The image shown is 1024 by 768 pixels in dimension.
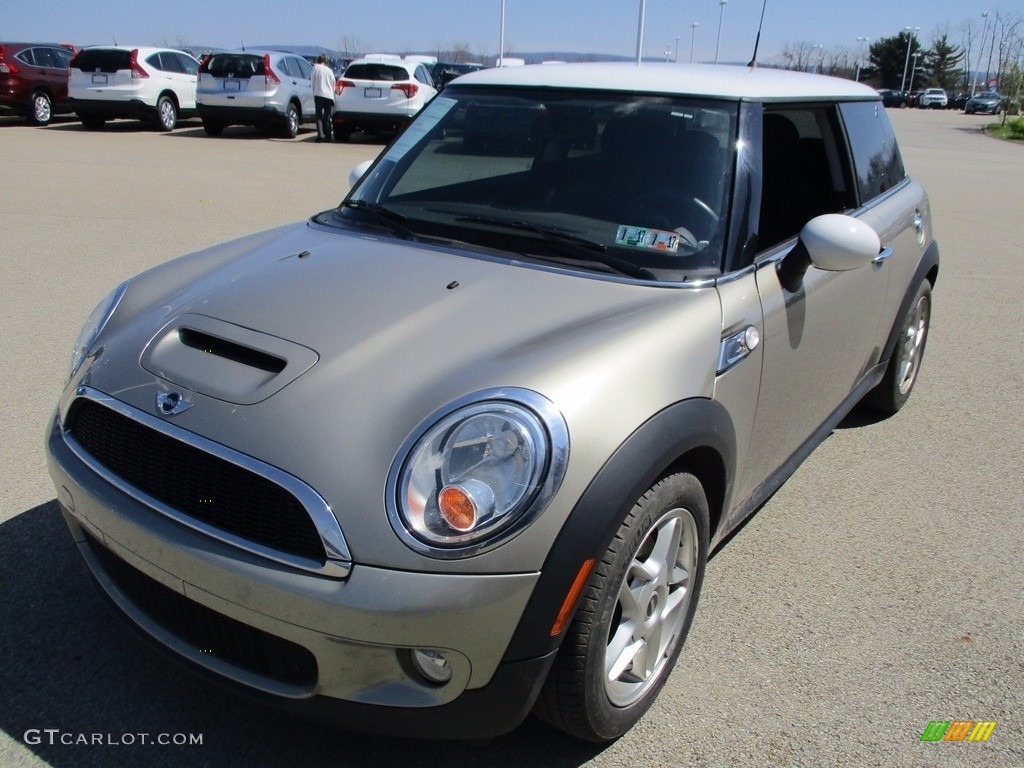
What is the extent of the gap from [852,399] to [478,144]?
73.1 inches

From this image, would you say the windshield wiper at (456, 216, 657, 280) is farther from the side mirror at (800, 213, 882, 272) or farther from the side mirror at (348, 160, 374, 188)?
the side mirror at (348, 160, 374, 188)

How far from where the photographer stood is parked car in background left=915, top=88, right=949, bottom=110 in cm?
5972

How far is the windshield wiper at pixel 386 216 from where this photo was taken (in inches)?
116

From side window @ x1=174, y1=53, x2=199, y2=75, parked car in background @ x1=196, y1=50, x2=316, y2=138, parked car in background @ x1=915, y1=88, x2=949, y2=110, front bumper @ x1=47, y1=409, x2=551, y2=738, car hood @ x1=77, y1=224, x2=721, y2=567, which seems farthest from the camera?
parked car in background @ x1=915, y1=88, x2=949, y2=110

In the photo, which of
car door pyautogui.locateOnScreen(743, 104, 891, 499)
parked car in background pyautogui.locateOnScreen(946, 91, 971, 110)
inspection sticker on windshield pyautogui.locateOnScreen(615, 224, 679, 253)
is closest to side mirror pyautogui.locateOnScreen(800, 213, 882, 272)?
car door pyautogui.locateOnScreen(743, 104, 891, 499)

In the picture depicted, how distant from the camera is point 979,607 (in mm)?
2936

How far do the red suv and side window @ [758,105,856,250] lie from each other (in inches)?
711

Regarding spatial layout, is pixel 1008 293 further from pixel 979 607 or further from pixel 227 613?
pixel 227 613

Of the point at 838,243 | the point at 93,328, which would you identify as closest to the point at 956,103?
the point at 838,243

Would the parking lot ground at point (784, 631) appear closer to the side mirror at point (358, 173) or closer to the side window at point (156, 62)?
the side mirror at point (358, 173)

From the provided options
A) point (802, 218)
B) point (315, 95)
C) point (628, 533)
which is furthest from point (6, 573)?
point (315, 95)

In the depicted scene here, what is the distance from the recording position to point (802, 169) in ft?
11.7

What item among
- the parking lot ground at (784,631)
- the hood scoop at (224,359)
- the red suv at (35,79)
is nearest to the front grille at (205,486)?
the hood scoop at (224,359)

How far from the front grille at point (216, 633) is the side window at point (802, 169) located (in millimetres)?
2026
